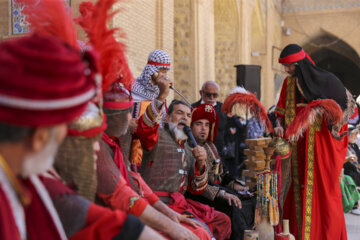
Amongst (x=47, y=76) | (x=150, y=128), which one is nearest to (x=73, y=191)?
(x=47, y=76)

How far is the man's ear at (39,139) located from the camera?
3.75ft

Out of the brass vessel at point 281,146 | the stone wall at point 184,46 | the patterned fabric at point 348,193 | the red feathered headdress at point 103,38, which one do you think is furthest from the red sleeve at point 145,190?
the stone wall at point 184,46

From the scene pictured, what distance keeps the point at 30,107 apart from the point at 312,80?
3.47 meters

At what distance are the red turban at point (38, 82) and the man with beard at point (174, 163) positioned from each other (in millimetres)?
1543

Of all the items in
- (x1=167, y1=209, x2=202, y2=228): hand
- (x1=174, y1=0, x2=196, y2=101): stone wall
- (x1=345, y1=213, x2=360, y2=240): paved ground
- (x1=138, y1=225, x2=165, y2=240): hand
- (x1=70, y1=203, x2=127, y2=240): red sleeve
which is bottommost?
(x1=345, y1=213, x2=360, y2=240): paved ground

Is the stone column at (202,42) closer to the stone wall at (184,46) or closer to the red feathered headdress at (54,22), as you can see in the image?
the stone wall at (184,46)

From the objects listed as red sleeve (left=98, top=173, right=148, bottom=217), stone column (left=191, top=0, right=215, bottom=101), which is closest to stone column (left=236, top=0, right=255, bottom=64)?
stone column (left=191, top=0, right=215, bottom=101)

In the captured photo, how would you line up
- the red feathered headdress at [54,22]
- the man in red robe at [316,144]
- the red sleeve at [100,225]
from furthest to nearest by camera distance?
the man in red robe at [316,144] → the red feathered headdress at [54,22] → the red sleeve at [100,225]

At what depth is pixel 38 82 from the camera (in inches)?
42.9

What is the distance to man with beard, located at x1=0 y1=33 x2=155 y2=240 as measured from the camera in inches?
42.5

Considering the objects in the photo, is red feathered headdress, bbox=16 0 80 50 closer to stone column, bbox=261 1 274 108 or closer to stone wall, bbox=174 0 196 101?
stone wall, bbox=174 0 196 101

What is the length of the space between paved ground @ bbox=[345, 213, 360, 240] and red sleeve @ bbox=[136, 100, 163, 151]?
3905 mm

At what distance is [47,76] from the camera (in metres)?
1.11

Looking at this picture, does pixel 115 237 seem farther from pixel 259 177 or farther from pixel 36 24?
pixel 259 177
